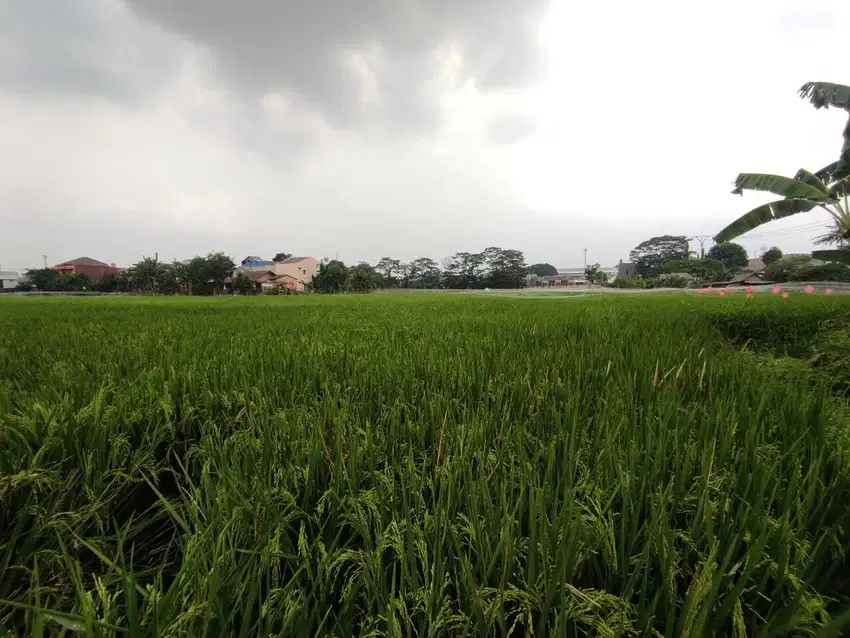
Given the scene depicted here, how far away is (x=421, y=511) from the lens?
2.35 ft

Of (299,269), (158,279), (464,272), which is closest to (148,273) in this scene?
(158,279)

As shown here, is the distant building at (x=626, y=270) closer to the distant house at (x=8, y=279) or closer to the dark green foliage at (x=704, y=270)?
the dark green foliage at (x=704, y=270)

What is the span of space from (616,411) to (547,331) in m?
2.15

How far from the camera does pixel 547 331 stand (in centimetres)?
329

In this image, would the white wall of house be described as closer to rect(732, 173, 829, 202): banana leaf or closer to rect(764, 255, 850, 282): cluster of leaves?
rect(732, 173, 829, 202): banana leaf

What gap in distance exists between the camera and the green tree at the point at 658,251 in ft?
227

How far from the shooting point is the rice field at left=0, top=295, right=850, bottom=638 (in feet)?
1.65

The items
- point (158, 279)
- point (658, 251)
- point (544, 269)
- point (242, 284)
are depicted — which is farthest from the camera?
point (544, 269)

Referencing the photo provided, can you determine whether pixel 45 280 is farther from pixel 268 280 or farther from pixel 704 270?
pixel 704 270

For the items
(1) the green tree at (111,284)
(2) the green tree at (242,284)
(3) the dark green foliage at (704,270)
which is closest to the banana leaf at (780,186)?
(2) the green tree at (242,284)

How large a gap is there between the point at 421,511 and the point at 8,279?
3236 inches

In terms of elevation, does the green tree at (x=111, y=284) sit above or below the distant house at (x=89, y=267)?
below

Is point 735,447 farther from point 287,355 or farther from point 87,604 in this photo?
point 287,355

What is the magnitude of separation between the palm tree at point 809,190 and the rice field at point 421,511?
20.6 ft
